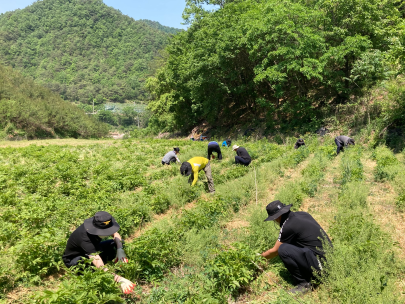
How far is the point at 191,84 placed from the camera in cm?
2194

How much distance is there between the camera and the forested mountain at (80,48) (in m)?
131

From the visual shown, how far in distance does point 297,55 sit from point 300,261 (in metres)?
13.2

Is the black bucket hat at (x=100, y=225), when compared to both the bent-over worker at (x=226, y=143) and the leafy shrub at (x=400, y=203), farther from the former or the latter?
the bent-over worker at (x=226, y=143)

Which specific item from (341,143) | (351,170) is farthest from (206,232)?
(341,143)

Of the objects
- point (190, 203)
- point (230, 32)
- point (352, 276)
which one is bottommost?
point (190, 203)

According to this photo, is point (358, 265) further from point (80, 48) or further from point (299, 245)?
point (80, 48)

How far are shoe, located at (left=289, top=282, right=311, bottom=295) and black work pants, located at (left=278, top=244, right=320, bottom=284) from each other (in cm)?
6

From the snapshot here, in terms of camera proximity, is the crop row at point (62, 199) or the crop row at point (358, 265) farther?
the crop row at point (62, 199)

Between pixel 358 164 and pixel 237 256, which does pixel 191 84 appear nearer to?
pixel 358 164

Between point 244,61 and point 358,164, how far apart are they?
13097 millimetres

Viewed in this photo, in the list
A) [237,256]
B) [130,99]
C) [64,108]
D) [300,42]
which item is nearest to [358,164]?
[237,256]

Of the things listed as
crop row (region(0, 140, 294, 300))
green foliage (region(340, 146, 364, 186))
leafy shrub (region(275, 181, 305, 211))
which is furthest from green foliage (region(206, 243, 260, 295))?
green foliage (region(340, 146, 364, 186))

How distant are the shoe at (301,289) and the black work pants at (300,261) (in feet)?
0.20

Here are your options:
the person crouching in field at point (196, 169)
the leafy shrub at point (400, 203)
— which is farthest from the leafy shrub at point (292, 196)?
the person crouching in field at point (196, 169)
